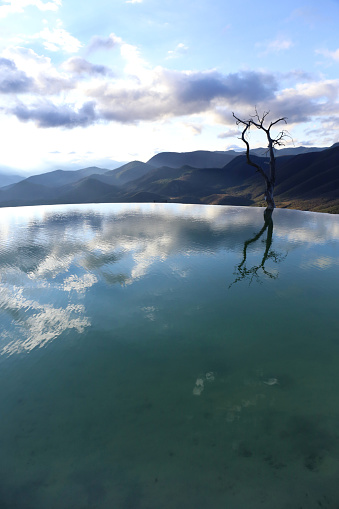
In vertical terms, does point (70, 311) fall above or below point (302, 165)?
below

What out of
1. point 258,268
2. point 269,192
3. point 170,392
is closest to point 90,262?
point 258,268

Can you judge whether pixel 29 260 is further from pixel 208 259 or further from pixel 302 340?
pixel 302 340

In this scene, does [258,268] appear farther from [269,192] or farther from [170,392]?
[269,192]

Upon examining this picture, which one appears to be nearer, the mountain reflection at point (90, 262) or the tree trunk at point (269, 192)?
the mountain reflection at point (90, 262)

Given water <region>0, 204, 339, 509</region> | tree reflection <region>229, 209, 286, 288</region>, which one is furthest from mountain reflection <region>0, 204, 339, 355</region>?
water <region>0, 204, 339, 509</region>

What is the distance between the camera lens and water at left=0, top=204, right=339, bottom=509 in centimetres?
566

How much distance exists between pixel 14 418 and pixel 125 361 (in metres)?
3.85

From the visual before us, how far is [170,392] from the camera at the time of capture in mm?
8148

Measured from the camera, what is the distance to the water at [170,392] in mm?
5656

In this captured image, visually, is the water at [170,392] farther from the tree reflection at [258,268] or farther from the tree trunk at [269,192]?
the tree trunk at [269,192]

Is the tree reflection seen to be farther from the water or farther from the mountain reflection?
the water

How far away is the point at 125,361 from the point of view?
9898mm

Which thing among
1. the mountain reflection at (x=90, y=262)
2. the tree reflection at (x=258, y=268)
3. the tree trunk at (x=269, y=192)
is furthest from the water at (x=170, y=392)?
the tree trunk at (x=269, y=192)

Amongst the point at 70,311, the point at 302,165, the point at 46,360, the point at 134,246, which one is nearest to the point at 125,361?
the point at 46,360
